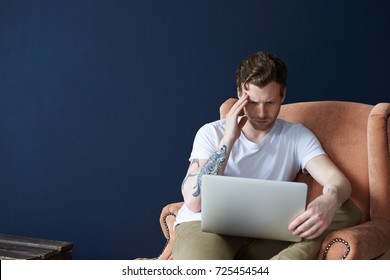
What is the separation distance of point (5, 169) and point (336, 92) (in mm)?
1955

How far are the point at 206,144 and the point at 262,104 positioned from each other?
26 centimetres

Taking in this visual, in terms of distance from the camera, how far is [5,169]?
3.72 meters

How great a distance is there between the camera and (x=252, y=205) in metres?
1.99

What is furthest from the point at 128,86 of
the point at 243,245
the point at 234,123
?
the point at 243,245

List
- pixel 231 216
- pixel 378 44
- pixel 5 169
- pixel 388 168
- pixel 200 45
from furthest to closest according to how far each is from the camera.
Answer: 1. pixel 5 169
2. pixel 200 45
3. pixel 378 44
4. pixel 388 168
5. pixel 231 216

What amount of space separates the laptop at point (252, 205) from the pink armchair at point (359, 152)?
367 millimetres

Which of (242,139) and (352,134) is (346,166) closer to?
(352,134)

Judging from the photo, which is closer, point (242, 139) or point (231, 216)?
point (231, 216)

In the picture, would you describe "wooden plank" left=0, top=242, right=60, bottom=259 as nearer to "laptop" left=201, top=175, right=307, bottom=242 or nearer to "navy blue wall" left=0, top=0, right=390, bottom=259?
"navy blue wall" left=0, top=0, right=390, bottom=259

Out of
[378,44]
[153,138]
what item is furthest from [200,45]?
[378,44]

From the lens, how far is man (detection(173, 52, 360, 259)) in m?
2.16

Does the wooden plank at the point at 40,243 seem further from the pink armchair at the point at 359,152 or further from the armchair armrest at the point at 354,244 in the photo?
the armchair armrest at the point at 354,244

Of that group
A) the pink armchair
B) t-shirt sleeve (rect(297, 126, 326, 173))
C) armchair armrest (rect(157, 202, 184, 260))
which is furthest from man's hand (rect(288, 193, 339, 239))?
armchair armrest (rect(157, 202, 184, 260))
